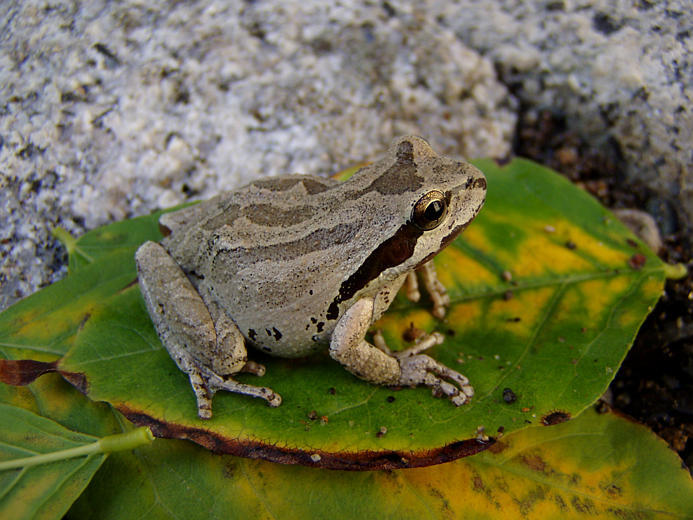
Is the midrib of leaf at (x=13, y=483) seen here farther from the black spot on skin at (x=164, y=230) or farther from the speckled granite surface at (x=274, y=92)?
the speckled granite surface at (x=274, y=92)

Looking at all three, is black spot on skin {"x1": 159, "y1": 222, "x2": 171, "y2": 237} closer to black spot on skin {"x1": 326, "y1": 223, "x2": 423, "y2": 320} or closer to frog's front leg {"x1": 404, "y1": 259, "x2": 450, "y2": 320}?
black spot on skin {"x1": 326, "y1": 223, "x2": 423, "y2": 320}

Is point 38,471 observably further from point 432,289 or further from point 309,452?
point 432,289

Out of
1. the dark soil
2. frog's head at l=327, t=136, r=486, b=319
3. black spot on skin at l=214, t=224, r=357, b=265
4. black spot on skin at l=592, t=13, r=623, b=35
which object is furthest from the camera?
black spot on skin at l=592, t=13, r=623, b=35

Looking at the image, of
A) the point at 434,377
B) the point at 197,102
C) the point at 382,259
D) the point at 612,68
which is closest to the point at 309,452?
the point at 434,377

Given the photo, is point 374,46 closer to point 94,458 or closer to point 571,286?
point 571,286

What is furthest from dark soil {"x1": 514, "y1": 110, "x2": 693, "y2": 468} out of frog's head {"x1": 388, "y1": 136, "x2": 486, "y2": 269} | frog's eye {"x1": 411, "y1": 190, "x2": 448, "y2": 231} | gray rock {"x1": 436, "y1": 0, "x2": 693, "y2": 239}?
frog's eye {"x1": 411, "y1": 190, "x2": 448, "y2": 231}

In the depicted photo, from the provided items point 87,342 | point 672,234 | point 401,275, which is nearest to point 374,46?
point 401,275
